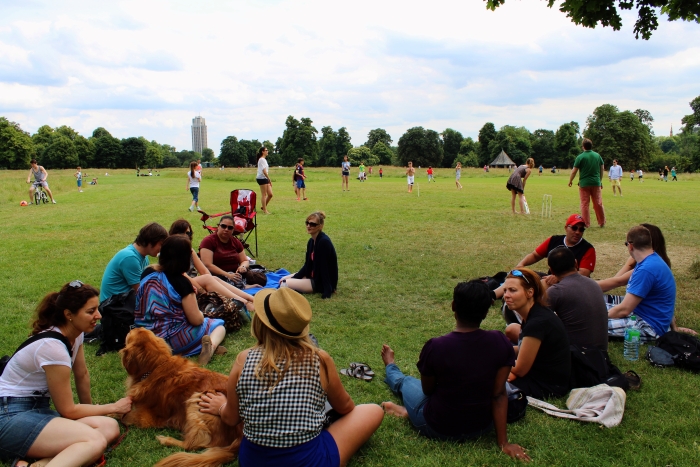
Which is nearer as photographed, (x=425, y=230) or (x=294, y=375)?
(x=294, y=375)

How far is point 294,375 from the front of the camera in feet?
8.52

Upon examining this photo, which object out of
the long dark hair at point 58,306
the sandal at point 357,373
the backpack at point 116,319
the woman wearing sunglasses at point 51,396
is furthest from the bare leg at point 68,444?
the sandal at point 357,373

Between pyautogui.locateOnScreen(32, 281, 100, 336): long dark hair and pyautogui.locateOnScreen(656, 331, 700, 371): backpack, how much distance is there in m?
5.16

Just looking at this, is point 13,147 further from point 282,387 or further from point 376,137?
point 282,387

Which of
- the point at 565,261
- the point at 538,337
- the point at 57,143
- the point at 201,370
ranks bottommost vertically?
the point at 201,370

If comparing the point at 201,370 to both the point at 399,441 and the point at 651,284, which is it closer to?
the point at 399,441

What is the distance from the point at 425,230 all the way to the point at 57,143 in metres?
110

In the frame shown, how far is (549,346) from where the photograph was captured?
3.81 meters

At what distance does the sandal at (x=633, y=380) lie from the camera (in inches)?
165

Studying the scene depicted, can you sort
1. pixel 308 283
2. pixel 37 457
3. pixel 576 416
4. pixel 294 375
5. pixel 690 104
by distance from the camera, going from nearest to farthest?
pixel 294 375
pixel 37 457
pixel 576 416
pixel 308 283
pixel 690 104

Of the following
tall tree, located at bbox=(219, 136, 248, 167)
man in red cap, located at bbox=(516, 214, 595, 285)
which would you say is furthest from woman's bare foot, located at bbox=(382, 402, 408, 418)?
tall tree, located at bbox=(219, 136, 248, 167)

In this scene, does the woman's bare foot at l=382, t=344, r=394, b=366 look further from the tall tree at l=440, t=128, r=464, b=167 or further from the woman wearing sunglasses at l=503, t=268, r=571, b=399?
the tall tree at l=440, t=128, r=464, b=167

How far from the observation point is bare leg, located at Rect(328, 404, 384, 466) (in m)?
3.00

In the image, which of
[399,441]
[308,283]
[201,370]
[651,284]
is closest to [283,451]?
[399,441]
